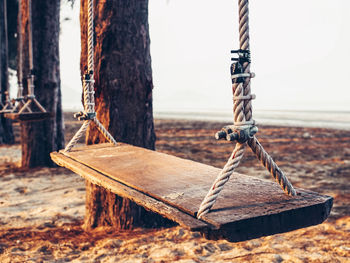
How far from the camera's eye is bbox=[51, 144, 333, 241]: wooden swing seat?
1416 millimetres

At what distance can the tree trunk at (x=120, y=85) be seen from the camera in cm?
332

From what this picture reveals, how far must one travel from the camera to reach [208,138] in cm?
1051

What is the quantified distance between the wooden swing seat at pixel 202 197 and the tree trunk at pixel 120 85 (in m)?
0.87

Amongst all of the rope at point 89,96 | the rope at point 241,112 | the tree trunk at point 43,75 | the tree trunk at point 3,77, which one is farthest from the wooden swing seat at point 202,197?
the tree trunk at point 3,77

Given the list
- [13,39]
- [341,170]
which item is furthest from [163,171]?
[13,39]

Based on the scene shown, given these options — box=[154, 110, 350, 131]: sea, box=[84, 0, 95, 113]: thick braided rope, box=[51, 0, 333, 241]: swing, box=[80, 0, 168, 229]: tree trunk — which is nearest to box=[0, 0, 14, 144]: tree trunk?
box=[80, 0, 168, 229]: tree trunk

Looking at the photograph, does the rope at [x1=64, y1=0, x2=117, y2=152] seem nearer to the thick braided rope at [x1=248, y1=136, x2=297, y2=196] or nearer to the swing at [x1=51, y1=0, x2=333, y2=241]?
the swing at [x1=51, y1=0, x2=333, y2=241]

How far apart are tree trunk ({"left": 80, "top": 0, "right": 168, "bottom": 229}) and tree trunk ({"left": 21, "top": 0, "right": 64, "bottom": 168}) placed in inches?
114

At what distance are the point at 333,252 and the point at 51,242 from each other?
7.54ft

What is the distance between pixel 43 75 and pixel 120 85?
129 inches

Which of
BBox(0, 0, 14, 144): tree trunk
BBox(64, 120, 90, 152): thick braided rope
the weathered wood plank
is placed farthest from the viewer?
BBox(0, 0, 14, 144): tree trunk

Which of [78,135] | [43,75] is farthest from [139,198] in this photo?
[43,75]

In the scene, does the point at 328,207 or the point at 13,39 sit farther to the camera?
the point at 13,39

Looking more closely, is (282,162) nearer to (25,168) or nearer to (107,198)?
(107,198)
